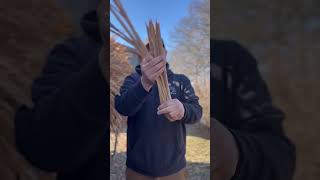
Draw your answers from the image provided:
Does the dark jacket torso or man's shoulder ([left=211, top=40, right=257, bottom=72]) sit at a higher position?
man's shoulder ([left=211, top=40, right=257, bottom=72])

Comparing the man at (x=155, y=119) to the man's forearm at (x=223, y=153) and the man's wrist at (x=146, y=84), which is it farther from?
the man's forearm at (x=223, y=153)

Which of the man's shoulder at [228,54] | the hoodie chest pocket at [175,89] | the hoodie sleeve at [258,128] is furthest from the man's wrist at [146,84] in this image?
the hoodie sleeve at [258,128]

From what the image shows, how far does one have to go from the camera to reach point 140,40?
4.33 metres

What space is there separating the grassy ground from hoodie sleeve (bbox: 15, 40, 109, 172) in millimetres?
168

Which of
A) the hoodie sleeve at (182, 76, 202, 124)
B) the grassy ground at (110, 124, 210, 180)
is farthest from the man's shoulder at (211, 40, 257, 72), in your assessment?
the grassy ground at (110, 124, 210, 180)

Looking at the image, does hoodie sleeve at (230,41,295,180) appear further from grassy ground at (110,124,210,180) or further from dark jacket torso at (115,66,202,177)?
dark jacket torso at (115,66,202,177)

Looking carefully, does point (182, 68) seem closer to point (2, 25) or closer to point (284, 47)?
point (284, 47)

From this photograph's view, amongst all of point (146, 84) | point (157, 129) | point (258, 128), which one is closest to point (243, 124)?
point (258, 128)

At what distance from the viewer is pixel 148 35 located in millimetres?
4340

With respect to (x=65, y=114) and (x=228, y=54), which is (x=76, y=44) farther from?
(x=228, y=54)

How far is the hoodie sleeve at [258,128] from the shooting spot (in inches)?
172

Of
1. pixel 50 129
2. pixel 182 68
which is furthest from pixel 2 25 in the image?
pixel 182 68

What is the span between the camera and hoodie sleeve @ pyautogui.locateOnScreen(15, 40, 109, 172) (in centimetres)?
429

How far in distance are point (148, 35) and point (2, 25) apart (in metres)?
1.13
